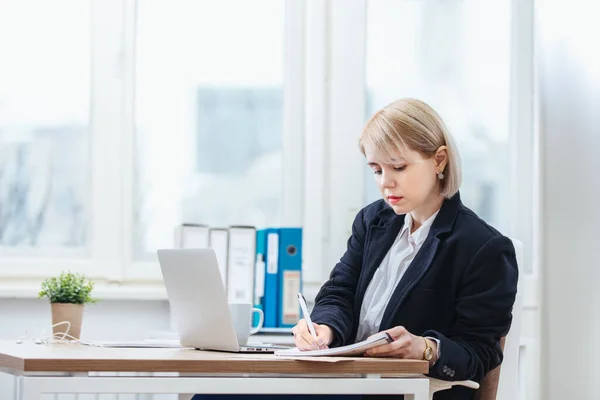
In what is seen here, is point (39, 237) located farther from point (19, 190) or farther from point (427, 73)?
point (427, 73)

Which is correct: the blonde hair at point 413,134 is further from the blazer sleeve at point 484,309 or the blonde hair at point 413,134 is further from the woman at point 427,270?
the blazer sleeve at point 484,309

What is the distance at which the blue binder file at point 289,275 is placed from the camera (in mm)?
2855

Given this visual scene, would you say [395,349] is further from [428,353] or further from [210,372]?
[210,372]

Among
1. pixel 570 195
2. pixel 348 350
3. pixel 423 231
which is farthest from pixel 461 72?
pixel 348 350

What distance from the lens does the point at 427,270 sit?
1.91 m

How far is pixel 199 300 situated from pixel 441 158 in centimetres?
61

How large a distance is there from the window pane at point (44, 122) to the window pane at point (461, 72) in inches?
40.1

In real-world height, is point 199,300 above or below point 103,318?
above

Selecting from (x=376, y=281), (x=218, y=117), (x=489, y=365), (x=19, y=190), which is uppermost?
(x=218, y=117)

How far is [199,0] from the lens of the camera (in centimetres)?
322

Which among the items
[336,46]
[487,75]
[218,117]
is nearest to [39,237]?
[218,117]

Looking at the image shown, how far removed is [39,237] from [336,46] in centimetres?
121

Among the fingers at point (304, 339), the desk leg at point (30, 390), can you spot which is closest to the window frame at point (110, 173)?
the fingers at point (304, 339)

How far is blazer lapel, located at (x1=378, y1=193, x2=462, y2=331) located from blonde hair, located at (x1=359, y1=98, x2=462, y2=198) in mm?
74
